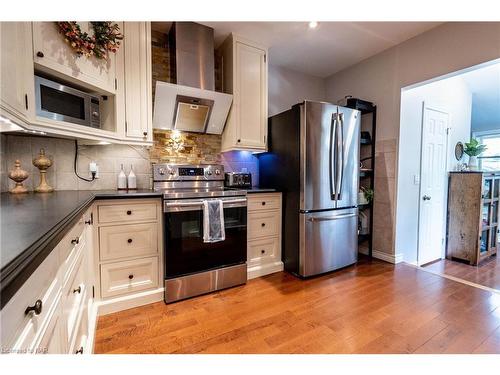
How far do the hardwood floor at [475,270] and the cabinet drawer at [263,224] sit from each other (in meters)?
2.23

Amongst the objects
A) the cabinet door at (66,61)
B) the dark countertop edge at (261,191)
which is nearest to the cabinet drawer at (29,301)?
the cabinet door at (66,61)

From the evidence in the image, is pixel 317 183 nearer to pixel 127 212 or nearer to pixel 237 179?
pixel 237 179

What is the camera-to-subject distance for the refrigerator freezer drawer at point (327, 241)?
7.82 ft

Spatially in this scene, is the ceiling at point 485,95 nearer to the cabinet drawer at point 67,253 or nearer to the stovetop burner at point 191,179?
the stovetop burner at point 191,179

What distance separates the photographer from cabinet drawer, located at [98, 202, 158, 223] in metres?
1.72

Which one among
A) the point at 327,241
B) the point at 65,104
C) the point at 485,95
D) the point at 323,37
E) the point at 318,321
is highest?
the point at 323,37

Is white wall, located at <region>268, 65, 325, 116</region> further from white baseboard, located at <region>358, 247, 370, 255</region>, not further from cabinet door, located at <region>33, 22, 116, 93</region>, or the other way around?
white baseboard, located at <region>358, 247, 370, 255</region>

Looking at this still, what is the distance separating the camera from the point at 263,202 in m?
2.51

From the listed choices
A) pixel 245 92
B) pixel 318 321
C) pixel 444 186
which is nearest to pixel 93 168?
pixel 245 92

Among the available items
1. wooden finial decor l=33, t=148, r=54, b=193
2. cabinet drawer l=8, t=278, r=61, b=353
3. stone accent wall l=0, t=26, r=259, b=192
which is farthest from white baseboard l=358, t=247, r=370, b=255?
wooden finial decor l=33, t=148, r=54, b=193

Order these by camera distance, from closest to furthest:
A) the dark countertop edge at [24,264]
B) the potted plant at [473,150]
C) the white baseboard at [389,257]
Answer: the dark countertop edge at [24,264]
the white baseboard at [389,257]
the potted plant at [473,150]

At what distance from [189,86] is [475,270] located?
13.4ft
